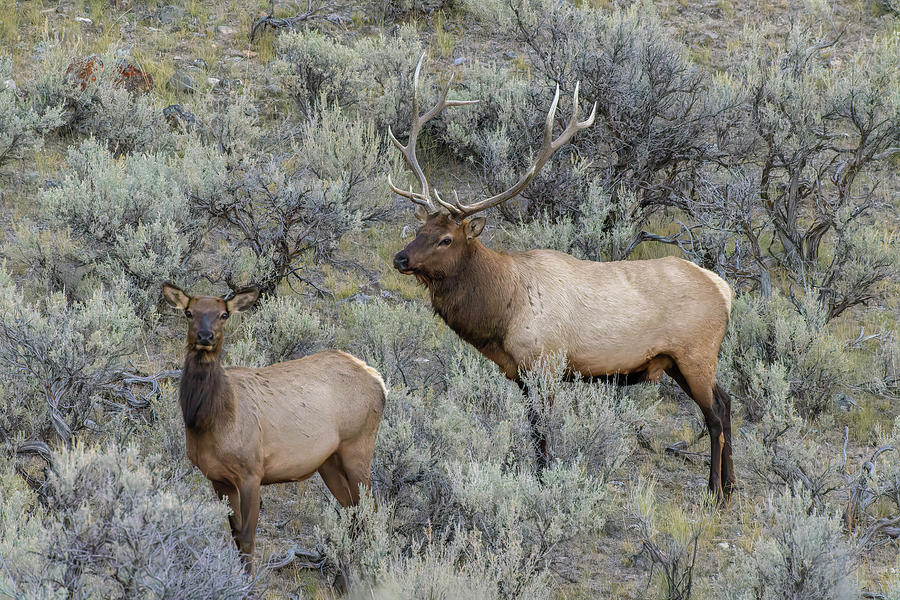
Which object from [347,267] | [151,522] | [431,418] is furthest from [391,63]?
[151,522]

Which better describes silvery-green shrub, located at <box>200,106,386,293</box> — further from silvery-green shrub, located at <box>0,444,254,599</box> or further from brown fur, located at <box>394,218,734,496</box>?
silvery-green shrub, located at <box>0,444,254,599</box>

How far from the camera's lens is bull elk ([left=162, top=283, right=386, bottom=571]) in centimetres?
576

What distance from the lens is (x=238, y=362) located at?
7.95 meters

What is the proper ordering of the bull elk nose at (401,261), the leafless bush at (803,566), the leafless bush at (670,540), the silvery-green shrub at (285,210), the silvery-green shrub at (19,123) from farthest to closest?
the silvery-green shrub at (19,123), the silvery-green shrub at (285,210), the bull elk nose at (401,261), the leafless bush at (670,540), the leafless bush at (803,566)

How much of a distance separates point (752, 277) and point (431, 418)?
13.9 ft

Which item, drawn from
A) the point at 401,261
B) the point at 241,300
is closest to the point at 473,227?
the point at 401,261

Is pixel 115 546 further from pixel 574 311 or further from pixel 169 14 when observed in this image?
pixel 169 14

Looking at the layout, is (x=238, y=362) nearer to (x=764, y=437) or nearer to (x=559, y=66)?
(x=764, y=437)

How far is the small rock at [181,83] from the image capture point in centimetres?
1252

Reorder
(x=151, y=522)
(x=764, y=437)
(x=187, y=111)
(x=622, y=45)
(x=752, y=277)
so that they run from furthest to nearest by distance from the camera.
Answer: (x=187, y=111) < (x=622, y=45) < (x=752, y=277) < (x=764, y=437) < (x=151, y=522)

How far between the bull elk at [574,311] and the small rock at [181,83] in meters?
5.66

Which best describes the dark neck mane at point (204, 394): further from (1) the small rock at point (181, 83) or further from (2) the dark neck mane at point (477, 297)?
(1) the small rock at point (181, 83)

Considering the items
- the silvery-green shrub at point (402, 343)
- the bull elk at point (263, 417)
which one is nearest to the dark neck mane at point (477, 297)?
the silvery-green shrub at point (402, 343)

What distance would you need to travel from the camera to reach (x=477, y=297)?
777cm
